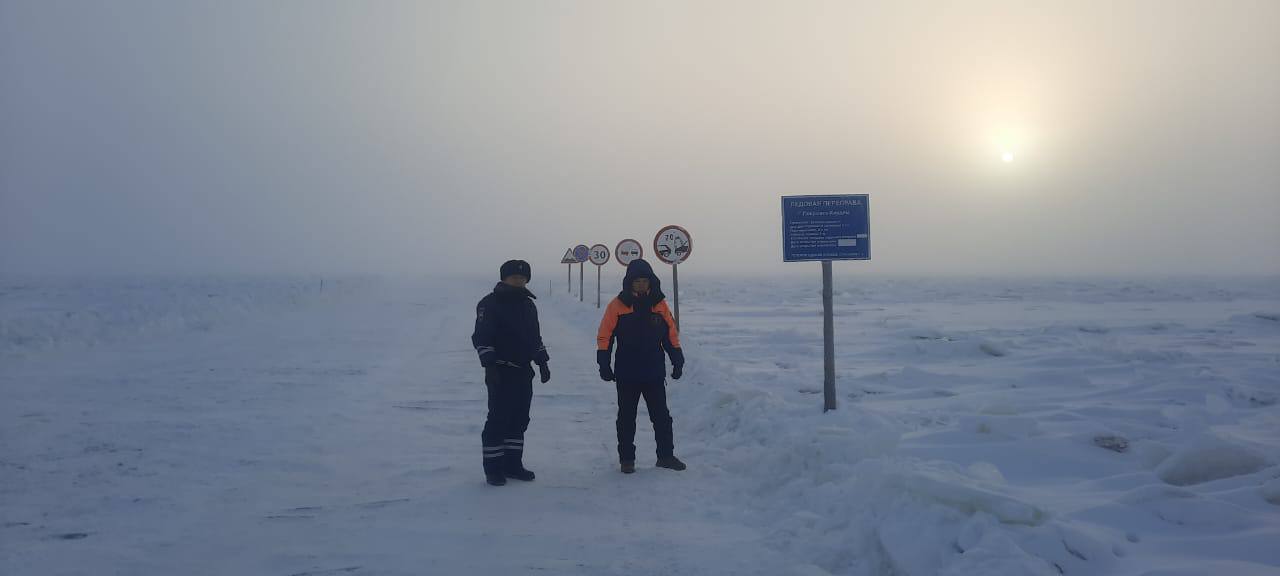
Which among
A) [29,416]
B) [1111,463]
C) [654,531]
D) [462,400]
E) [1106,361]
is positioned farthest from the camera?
[1106,361]

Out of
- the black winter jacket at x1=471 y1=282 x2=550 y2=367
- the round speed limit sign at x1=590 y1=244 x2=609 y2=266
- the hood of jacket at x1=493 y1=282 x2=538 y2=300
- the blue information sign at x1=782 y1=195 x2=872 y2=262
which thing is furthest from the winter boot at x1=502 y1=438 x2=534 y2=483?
the round speed limit sign at x1=590 y1=244 x2=609 y2=266

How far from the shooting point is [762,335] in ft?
72.9

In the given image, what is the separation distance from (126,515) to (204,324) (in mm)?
20081

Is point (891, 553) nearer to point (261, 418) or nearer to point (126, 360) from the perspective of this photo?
point (261, 418)

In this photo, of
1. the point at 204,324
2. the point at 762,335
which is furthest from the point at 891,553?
the point at 204,324

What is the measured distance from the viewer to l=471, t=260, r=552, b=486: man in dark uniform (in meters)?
6.42

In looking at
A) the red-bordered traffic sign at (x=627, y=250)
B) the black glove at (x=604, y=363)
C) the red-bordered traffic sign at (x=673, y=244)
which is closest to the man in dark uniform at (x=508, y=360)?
the black glove at (x=604, y=363)

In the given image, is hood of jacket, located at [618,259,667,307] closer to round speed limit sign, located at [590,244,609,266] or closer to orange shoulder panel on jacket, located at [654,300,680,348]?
orange shoulder panel on jacket, located at [654,300,680,348]

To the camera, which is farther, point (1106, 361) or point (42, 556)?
point (1106, 361)

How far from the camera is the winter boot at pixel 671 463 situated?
6884mm

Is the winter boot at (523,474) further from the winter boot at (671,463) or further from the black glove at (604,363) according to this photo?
the winter boot at (671,463)

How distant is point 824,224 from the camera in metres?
8.41

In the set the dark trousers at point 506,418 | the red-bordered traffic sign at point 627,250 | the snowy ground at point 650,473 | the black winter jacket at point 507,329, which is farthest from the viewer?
the red-bordered traffic sign at point 627,250

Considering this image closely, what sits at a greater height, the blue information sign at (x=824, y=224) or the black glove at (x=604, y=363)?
the blue information sign at (x=824, y=224)
